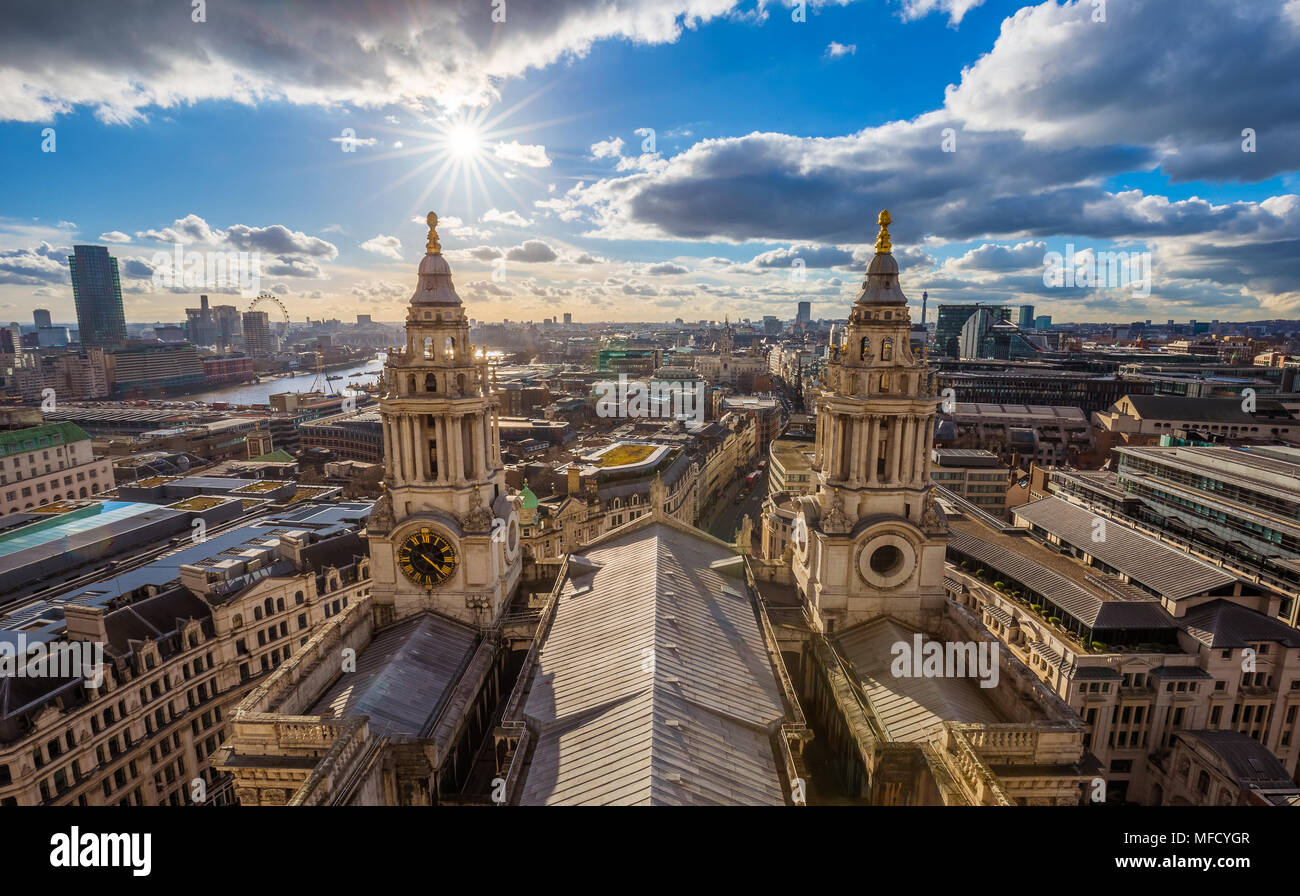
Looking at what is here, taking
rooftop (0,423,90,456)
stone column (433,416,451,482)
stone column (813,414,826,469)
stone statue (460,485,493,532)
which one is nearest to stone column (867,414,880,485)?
stone column (813,414,826,469)

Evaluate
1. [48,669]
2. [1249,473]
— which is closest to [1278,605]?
[1249,473]

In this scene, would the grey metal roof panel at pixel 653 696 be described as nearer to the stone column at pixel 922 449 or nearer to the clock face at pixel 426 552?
the clock face at pixel 426 552

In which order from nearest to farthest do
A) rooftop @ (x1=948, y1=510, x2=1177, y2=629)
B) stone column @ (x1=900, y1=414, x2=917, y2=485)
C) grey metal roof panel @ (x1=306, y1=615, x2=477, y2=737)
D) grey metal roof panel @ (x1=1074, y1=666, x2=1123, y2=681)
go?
grey metal roof panel @ (x1=306, y1=615, x2=477, y2=737)
stone column @ (x1=900, y1=414, x2=917, y2=485)
grey metal roof panel @ (x1=1074, y1=666, x2=1123, y2=681)
rooftop @ (x1=948, y1=510, x2=1177, y2=629)

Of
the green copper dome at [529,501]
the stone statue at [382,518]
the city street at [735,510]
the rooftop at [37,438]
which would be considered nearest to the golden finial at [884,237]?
the stone statue at [382,518]

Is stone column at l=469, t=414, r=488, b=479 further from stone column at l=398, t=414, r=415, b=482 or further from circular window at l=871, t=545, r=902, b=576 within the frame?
circular window at l=871, t=545, r=902, b=576

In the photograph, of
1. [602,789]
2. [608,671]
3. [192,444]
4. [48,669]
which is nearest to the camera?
[602,789]

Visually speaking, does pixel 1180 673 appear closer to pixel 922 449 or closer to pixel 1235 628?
pixel 1235 628
